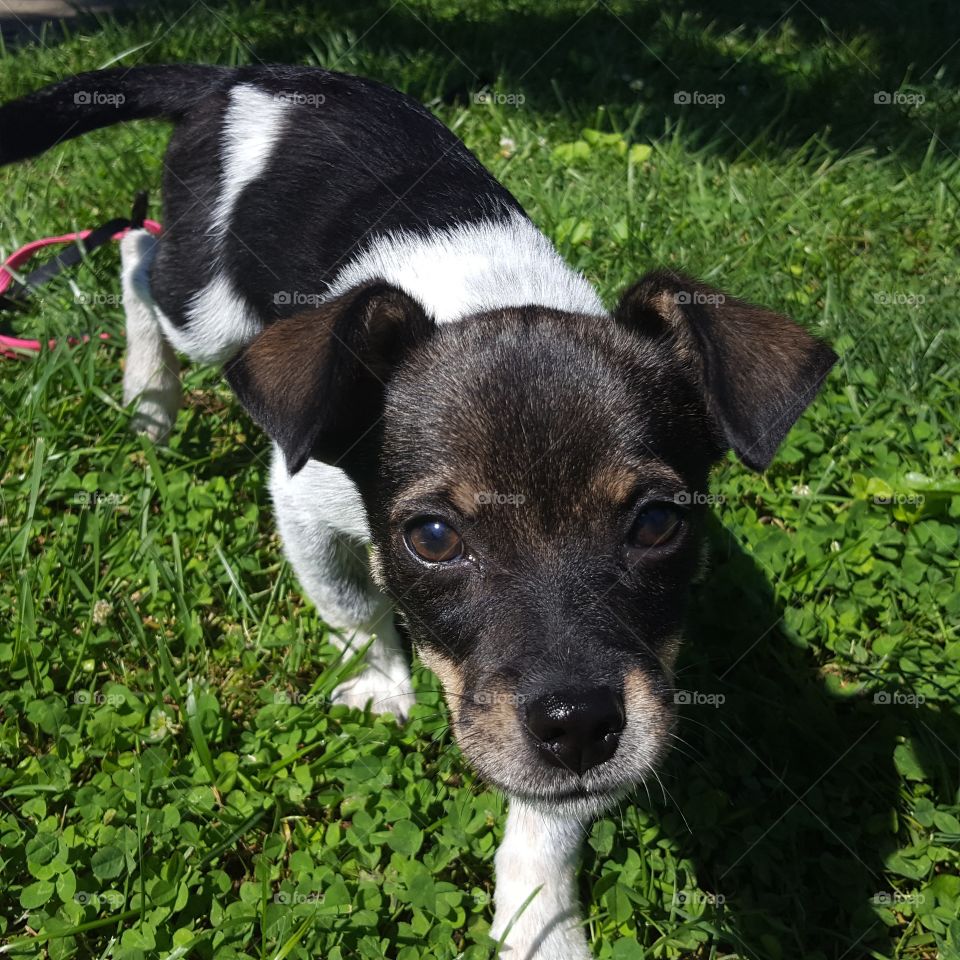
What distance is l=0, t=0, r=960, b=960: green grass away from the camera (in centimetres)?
310

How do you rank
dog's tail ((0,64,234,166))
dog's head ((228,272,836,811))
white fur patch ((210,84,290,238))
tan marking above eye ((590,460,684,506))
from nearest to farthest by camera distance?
dog's head ((228,272,836,811)) → tan marking above eye ((590,460,684,506)) → white fur patch ((210,84,290,238)) → dog's tail ((0,64,234,166))

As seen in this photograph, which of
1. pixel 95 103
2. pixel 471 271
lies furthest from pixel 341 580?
pixel 95 103

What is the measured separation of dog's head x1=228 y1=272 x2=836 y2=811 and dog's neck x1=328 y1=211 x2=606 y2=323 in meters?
0.41

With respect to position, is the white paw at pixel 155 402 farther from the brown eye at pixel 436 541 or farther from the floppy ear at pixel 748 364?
the floppy ear at pixel 748 364

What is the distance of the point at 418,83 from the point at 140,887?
5876 mm

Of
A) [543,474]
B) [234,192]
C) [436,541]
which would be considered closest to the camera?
[543,474]

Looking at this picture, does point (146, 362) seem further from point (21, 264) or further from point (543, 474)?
point (543, 474)

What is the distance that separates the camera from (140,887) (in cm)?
296

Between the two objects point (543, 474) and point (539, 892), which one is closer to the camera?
point (543, 474)

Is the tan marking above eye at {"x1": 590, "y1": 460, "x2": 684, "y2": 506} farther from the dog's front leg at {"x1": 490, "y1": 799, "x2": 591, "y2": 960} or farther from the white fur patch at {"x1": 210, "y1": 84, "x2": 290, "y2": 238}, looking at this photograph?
the white fur patch at {"x1": 210, "y1": 84, "x2": 290, "y2": 238}

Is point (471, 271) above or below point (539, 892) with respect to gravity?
above

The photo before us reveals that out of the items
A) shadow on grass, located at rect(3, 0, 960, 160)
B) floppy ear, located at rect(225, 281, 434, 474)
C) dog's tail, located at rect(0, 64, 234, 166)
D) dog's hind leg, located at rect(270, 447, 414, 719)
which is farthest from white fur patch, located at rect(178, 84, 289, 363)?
shadow on grass, located at rect(3, 0, 960, 160)

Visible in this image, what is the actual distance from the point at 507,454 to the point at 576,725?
0.73 metres

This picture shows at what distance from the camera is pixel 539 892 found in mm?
3033
